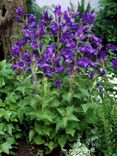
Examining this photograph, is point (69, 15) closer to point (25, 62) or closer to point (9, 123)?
point (25, 62)

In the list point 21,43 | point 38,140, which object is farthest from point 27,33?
point 38,140

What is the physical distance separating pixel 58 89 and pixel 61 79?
15 centimetres

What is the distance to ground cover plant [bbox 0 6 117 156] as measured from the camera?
4.71m

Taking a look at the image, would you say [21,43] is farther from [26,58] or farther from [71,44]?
[71,44]

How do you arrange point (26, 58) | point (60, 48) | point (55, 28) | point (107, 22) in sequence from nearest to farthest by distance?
point (26, 58) → point (55, 28) → point (60, 48) → point (107, 22)

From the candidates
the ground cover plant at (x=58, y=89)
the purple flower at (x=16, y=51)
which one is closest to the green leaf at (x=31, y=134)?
the ground cover plant at (x=58, y=89)

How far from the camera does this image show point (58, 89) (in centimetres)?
482

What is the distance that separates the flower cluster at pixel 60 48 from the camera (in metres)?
4.70

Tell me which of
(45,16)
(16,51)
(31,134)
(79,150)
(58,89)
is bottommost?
(79,150)

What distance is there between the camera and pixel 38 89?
479cm

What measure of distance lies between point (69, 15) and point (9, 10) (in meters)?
1.58

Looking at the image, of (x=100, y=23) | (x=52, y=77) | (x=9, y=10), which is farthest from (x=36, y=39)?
(x=100, y=23)

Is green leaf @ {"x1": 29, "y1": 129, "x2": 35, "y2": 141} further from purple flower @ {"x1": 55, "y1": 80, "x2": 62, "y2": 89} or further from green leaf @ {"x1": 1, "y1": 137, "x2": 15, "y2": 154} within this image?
purple flower @ {"x1": 55, "y1": 80, "x2": 62, "y2": 89}

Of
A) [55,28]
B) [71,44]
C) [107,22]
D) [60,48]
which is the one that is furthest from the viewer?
[107,22]
